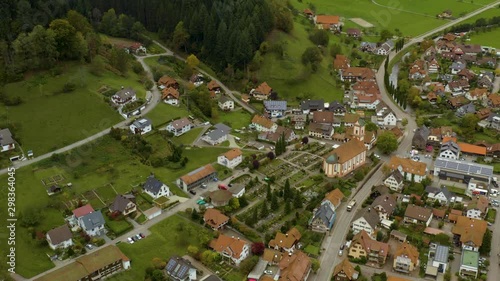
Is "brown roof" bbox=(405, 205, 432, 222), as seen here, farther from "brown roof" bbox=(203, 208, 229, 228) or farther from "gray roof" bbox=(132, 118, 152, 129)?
"gray roof" bbox=(132, 118, 152, 129)

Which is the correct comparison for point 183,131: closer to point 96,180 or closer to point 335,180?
point 96,180

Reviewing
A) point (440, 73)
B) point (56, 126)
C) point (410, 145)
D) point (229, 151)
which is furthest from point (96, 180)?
point (440, 73)

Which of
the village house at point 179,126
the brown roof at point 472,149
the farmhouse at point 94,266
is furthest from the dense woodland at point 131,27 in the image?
the brown roof at point 472,149

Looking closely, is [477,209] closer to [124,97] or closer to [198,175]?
[198,175]

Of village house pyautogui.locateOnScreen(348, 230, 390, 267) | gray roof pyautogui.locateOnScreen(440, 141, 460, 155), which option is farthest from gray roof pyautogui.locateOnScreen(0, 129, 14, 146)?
gray roof pyautogui.locateOnScreen(440, 141, 460, 155)

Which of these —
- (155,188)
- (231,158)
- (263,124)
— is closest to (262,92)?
(263,124)

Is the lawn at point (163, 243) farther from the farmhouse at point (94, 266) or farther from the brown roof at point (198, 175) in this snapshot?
the brown roof at point (198, 175)
